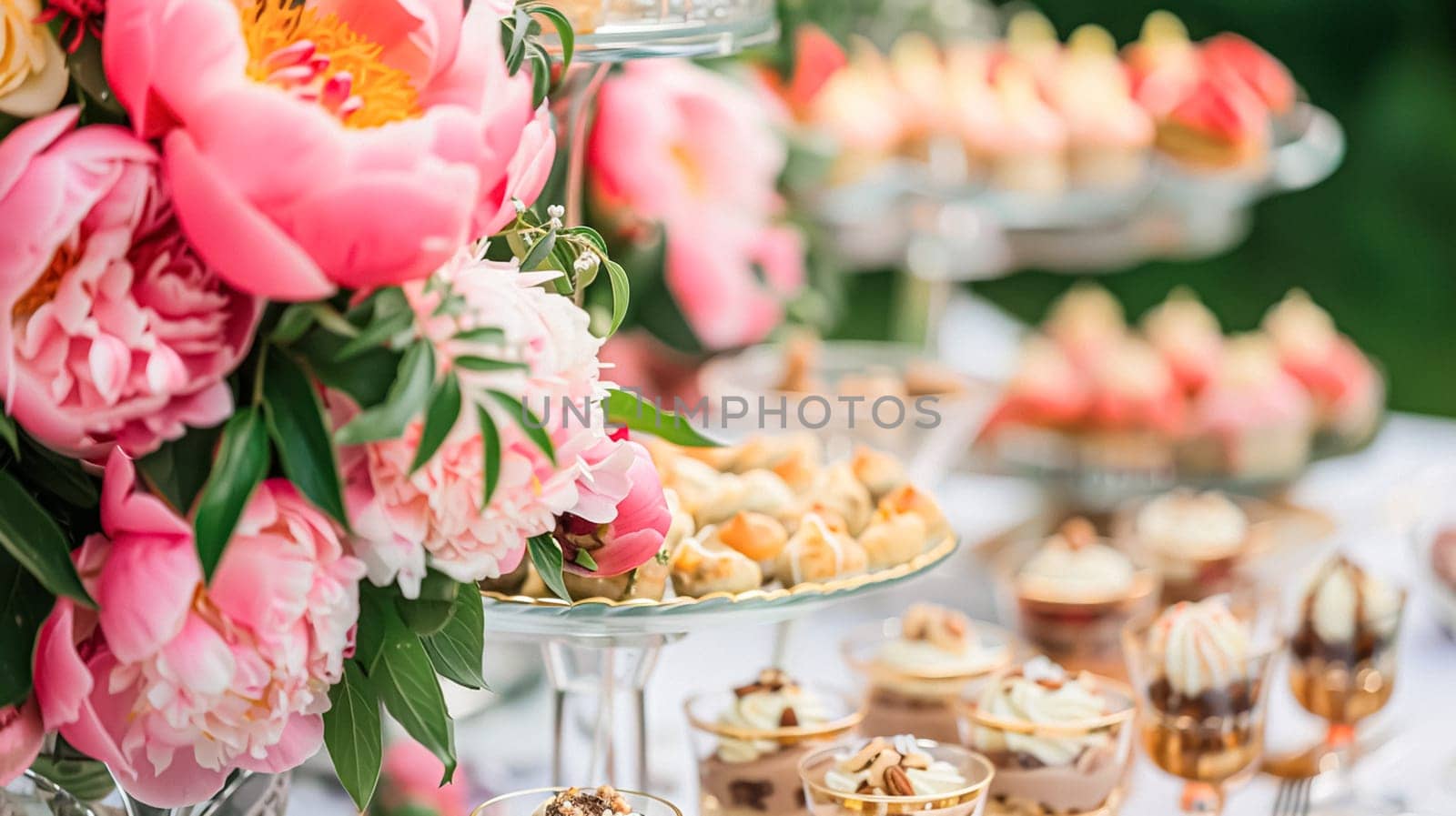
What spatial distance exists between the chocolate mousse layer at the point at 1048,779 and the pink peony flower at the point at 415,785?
29cm

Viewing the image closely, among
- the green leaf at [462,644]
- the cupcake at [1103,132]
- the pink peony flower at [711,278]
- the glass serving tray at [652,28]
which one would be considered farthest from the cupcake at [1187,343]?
the green leaf at [462,644]

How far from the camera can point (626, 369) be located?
125 centimetres

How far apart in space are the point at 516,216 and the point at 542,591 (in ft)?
0.69

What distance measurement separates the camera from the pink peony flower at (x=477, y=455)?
1.40ft

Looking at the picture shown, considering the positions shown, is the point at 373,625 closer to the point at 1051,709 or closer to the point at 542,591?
the point at 542,591

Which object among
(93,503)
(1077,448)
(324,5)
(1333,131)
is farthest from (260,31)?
(1333,131)

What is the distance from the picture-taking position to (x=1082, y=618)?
104 cm

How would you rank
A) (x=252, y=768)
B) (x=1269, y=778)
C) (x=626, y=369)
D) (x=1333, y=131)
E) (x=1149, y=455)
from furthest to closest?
(x=1333, y=131)
(x=1149, y=455)
(x=626, y=369)
(x=1269, y=778)
(x=252, y=768)

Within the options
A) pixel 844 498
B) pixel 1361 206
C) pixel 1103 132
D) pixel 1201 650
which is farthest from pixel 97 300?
pixel 1361 206

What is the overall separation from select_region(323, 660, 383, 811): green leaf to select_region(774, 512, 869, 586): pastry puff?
27 cm

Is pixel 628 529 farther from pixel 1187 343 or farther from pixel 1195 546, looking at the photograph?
pixel 1187 343

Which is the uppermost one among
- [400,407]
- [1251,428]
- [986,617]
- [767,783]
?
[400,407]

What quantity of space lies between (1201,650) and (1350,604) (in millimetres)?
167

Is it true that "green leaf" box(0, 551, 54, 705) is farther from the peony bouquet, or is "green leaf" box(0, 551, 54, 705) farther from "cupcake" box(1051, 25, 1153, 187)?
"cupcake" box(1051, 25, 1153, 187)
